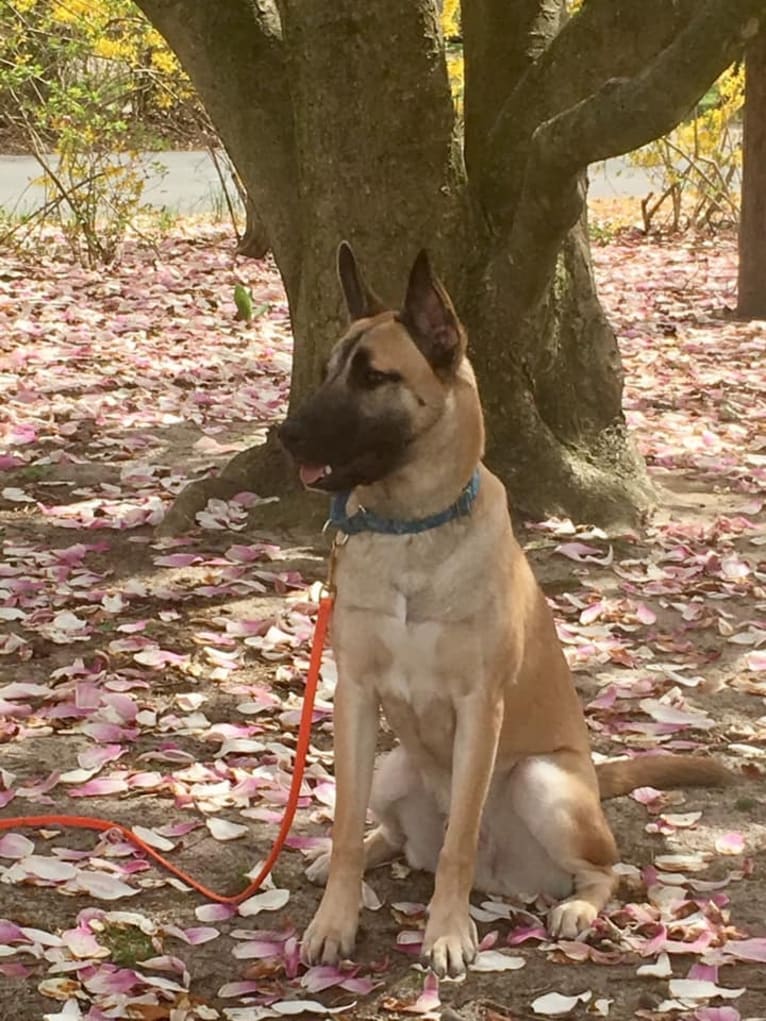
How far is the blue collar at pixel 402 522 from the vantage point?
12.2 feet

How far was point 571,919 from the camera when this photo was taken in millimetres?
3717

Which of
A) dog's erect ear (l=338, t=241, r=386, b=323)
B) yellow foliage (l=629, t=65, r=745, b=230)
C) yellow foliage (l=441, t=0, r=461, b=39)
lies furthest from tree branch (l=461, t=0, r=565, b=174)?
Answer: yellow foliage (l=629, t=65, r=745, b=230)

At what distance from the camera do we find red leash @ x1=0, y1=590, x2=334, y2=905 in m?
3.96

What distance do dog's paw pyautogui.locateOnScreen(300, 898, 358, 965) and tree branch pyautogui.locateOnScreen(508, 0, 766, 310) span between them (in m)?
2.98

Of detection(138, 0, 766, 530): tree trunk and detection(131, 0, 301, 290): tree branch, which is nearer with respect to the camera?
detection(138, 0, 766, 530): tree trunk

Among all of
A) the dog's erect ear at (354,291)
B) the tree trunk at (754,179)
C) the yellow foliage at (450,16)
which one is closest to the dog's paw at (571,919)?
the dog's erect ear at (354,291)

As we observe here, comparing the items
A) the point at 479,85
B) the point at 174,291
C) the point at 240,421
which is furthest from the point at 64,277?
the point at 479,85

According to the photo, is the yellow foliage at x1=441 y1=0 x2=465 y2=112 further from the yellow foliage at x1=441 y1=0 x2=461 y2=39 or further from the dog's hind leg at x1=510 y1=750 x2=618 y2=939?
the dog's hind leg at x1=510 y1=750 x2=618 y2=939

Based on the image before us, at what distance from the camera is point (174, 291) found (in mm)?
12945

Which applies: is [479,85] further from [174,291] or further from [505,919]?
[174,291]

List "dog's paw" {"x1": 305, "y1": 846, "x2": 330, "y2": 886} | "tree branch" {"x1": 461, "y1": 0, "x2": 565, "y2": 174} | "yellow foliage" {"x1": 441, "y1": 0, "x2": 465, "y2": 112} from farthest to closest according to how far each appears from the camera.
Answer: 1. "yellow foliage" {"x1": 441, "y1": 0, "x2": 465, "y2": 112}
2. "tree branch" {"x1": 461, "y1": 0, "x2": 565, "y2": 174}
3. "dog's paw" {"x1": 305, "y1": 846, "x2": 330, "y2": 886}

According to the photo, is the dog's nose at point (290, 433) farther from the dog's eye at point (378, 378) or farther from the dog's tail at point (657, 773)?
the dog's tail at point (657, 773)

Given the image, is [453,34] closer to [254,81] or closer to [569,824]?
[254,81]

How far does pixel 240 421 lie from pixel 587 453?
2.77 metres
